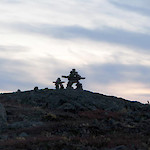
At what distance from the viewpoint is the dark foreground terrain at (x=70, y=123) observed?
15.8 meters

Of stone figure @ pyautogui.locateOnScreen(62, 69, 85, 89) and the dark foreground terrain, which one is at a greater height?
stone figure @ pyautogui.locateOnScreen(62, 69, 85, 89)

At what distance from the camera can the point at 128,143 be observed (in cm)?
1591

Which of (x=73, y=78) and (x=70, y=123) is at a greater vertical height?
(x=73, y=78)

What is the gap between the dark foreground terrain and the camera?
1578cm

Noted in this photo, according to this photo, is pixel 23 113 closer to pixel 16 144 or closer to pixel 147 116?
pixel 147 116

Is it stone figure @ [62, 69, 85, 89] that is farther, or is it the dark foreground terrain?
stone figure @ [62, 69, 85, 89]

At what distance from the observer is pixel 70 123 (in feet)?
81.0

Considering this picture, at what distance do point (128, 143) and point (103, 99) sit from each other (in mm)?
26813

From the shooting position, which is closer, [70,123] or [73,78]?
[70,123]

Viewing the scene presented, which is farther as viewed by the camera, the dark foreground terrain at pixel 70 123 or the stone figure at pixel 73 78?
the stone figure at pixel 73 78

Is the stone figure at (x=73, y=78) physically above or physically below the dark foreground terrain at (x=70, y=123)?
above

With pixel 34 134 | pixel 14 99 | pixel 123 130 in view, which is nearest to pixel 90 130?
pixel 123 130

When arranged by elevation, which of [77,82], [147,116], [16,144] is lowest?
[16,144]

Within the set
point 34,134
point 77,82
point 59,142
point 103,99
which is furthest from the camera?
point 77,82
